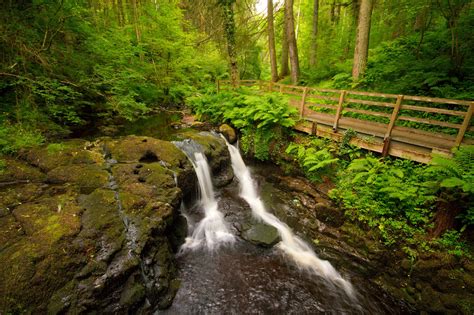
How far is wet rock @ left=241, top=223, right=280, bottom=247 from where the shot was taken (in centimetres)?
582

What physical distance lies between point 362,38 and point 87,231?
10.6 m

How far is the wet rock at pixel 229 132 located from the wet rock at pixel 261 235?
4.39 metres

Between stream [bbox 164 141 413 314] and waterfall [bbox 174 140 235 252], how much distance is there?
29mm

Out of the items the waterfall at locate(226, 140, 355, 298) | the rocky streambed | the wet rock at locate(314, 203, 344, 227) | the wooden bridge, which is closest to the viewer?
the rocky streambed

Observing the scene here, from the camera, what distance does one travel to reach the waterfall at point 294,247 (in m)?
5.12

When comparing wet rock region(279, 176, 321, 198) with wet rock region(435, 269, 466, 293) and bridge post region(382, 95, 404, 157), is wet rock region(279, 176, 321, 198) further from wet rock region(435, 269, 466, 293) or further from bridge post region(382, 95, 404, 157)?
wet rock region(435, 269, 466, 293)

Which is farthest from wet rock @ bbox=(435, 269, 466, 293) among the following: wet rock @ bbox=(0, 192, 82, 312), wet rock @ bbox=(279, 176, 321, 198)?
wet rock @ bbox=(0, 192, 82, 312)

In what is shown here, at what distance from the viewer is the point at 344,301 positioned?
4.59 meters

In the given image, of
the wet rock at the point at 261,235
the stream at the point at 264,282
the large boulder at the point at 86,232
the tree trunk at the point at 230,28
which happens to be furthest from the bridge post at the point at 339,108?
the tree trunk at the point at 230,28

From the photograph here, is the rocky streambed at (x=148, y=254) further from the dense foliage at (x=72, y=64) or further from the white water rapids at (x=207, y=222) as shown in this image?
the dense foliage at (x=72, y=64)

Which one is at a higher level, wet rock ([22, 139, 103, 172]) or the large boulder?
wet rock ([22, 139, 103, 172])

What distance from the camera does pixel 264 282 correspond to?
4.79 meters

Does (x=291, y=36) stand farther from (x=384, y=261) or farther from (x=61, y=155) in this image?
(x=61, y=155)

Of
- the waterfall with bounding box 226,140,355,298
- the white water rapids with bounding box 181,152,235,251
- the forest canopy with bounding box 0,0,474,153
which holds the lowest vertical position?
the waterfall with bounding box 226,140,355,298
